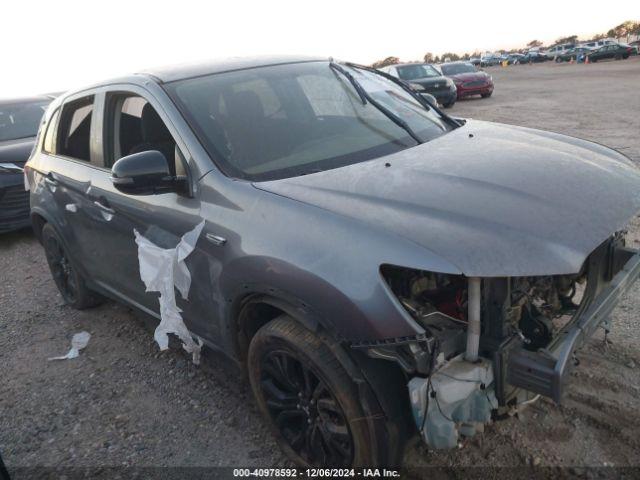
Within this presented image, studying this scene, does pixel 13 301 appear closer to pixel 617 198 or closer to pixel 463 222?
pixel 463 222

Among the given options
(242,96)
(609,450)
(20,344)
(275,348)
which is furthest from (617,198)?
(20,344)

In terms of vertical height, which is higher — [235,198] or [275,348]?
[235,198]

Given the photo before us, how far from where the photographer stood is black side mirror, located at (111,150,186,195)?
2588 millimetres

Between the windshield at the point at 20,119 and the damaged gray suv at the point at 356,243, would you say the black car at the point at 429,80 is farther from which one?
the damaged gray suv at the point at 356,243

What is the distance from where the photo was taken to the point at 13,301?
5.13 m

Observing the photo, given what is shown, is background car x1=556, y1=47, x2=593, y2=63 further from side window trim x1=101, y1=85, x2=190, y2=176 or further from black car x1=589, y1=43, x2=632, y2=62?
side window trim x1=101, y1=85, x2=190, y2=176

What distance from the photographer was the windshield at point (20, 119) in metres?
7.87

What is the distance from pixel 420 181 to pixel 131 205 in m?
1.70

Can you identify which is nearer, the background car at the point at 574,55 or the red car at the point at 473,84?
the red car at the point at 473,84

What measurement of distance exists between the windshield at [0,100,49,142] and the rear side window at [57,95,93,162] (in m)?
4.24

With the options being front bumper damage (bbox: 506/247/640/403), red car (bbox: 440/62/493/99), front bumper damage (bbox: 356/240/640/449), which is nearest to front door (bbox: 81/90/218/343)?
front bumper damage (bbox: 356/240/640/449)

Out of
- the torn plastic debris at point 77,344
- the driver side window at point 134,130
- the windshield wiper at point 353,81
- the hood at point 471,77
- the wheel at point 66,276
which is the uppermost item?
the windshield wiper at point 353,81

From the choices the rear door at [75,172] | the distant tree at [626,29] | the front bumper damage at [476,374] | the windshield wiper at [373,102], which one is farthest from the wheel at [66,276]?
the distant tree at [626,29]

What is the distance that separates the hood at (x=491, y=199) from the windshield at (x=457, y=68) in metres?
19.7
